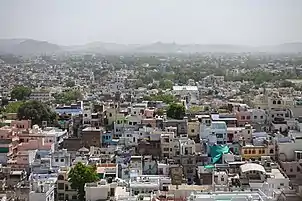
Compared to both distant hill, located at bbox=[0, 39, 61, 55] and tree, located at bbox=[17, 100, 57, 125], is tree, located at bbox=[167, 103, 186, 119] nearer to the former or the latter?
tree, located at bbox=[17, 100, 57, 125]

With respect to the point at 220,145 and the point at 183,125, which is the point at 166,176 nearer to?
the point at 220,145

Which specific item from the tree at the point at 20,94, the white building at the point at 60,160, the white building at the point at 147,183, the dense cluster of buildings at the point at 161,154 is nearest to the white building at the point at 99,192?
the dense cluster of buildings at the point at 161,154

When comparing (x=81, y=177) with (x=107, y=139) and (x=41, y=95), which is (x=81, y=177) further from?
(x=41, y=95)

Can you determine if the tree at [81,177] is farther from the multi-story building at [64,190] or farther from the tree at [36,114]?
the tree at [36,114]

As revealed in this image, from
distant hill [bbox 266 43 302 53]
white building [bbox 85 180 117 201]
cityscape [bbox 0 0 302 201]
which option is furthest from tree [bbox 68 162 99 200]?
distant hill [bbox 266 43 302 53]

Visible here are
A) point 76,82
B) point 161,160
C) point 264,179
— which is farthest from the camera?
point 76,82

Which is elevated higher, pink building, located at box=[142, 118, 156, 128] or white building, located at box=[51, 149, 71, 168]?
pink building, located at box=[142, 118, 156, 128]

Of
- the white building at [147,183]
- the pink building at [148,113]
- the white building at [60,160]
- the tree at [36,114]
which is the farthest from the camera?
the tree at [36,114]

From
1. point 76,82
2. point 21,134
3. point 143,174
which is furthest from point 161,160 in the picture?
point 76,82
